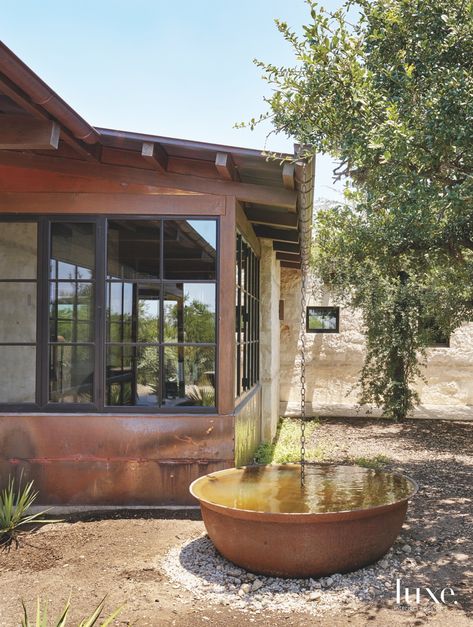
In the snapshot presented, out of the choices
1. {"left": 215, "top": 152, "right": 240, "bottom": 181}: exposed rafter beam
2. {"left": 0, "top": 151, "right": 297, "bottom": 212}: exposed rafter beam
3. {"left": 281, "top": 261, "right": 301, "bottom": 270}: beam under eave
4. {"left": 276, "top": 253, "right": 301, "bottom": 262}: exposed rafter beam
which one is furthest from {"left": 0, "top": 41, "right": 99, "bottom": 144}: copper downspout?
{"left": 281, "top": 261, "right": 301, "bottom": 270}: beam under eave

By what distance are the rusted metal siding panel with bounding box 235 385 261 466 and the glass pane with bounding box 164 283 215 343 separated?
0.80m

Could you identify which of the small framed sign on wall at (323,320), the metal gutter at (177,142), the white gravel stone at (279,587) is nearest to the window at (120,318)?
the metal gutter at (177,142)

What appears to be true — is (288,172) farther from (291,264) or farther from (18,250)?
(291,264)

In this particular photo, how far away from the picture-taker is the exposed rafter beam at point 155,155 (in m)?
4.93

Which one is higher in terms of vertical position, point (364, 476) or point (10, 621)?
point (364, 476)

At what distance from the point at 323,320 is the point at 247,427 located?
18.8ft

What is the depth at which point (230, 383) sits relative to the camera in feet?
17.4

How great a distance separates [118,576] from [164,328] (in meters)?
2.18

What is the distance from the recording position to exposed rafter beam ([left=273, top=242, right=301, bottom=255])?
8820mm

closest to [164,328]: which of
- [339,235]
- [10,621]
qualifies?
[10,621]

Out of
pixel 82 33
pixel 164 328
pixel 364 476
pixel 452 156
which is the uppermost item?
pixel 82 33

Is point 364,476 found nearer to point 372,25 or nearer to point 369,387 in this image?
point 372,25

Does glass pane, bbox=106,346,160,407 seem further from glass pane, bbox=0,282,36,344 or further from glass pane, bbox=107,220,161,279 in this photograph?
glass pane, bbox=0,282,36,344

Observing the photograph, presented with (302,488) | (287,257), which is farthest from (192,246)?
(287,257)
